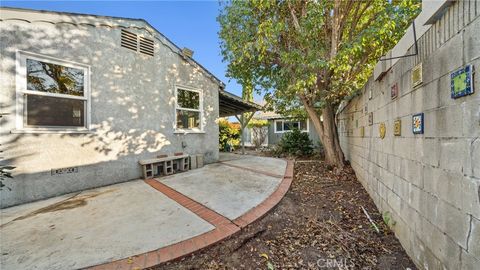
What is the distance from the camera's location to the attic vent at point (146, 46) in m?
5.84

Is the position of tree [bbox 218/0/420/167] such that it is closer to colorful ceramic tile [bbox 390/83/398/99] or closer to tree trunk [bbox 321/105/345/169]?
tree trunk [bbox 321/105/345/169]

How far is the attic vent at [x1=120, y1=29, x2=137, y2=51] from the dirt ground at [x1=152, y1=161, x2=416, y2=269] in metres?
5.53

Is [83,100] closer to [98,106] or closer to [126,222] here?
[98,106]

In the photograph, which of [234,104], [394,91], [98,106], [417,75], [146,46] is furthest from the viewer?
[234,104]

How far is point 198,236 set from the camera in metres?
2.70

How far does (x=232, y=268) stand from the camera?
2.29 meters

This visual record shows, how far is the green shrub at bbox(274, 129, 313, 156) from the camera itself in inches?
422

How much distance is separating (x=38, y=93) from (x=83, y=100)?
75 cm

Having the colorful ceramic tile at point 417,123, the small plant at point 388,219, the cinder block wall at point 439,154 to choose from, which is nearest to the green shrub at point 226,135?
the small plant at point 388,219

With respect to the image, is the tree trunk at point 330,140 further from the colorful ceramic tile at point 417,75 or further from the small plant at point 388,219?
the colorful ceramic tile at point 417,75

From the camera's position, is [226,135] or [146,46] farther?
[226,135]

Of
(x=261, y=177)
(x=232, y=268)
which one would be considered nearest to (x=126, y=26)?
(x=261, y=177)

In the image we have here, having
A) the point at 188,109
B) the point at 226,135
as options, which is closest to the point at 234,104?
the point at 188,109

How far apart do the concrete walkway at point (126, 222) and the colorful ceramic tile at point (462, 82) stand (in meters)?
2.73
